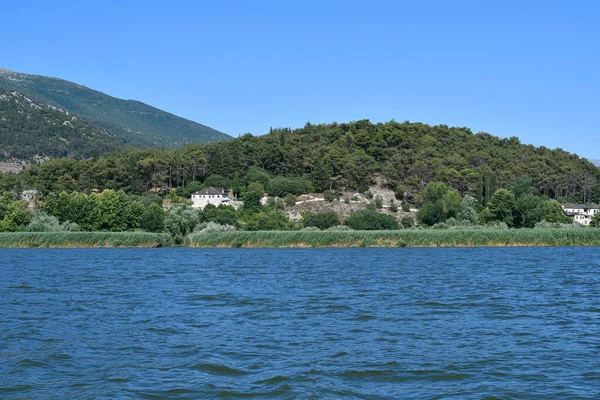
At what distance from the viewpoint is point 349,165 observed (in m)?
135

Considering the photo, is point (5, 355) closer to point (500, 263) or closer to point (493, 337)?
point (493, 337)

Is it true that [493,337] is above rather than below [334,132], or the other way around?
below

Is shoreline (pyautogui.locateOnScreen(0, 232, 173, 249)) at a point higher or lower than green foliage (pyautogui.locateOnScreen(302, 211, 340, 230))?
lower

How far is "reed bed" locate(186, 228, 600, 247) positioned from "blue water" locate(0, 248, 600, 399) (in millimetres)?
32606

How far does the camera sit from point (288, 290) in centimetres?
2827

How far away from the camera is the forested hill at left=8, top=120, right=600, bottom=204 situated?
129625 millimetres

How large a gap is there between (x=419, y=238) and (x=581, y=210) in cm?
8253

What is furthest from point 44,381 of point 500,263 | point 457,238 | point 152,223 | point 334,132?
point 334,132

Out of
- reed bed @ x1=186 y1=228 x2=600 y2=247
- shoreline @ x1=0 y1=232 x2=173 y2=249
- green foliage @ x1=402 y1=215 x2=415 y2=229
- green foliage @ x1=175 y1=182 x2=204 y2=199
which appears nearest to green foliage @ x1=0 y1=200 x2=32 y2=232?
shoreline @ x1=0 y1=232 x2=173 y2=249

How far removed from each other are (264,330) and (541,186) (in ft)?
458

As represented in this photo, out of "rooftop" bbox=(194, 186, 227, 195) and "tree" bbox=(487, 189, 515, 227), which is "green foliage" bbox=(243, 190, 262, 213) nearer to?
"rooftop" bbox=(194, 186, 227, 195)

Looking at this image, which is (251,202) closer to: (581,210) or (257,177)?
(257,177)

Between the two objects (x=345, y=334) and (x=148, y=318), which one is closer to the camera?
(x=345, y=334)

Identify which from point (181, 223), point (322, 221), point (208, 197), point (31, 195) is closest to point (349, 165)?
point (208, 197)
